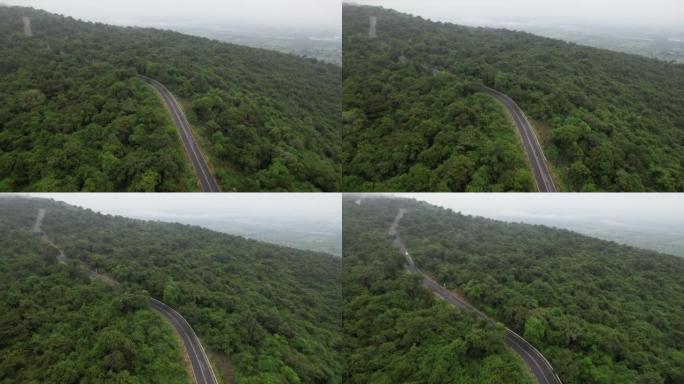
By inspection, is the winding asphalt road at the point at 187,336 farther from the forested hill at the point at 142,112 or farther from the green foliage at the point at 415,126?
the green foliage at the point at 415,126

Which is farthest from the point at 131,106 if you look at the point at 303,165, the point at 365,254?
the point at 365,254

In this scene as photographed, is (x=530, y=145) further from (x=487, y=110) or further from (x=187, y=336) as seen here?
(x=187, y=336)

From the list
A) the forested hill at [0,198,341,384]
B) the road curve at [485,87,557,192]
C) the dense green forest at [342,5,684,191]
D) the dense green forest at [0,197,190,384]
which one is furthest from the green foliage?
the dense green forest at [0,197,190,384]

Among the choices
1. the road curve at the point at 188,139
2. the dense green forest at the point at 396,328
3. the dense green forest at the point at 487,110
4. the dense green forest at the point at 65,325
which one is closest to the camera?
the dense green forest at the point at 65,325

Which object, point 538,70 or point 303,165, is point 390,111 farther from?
point 538,70

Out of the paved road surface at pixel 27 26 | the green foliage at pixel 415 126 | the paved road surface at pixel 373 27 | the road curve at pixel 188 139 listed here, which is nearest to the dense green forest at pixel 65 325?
the road curve at pixel 188 139

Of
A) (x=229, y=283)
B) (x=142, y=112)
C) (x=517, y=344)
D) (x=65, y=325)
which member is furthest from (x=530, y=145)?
(x=65, y=325)
